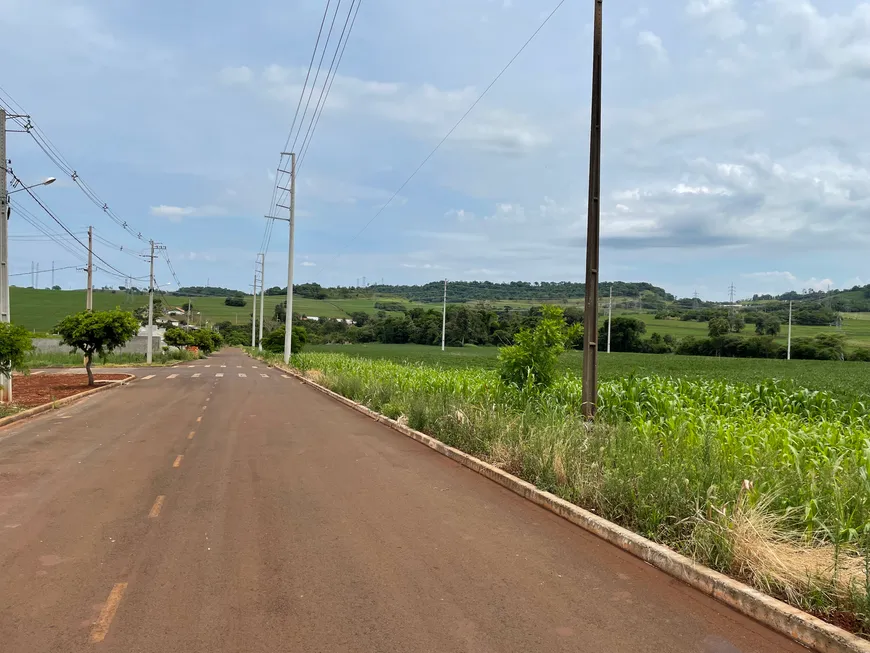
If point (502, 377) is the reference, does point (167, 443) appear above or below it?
below

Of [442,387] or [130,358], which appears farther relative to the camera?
[130,358]

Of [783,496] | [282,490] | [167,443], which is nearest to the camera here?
[783,496]

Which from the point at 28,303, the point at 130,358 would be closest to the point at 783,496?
the point at 130,358

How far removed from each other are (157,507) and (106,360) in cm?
4947

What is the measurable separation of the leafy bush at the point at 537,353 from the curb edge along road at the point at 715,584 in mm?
4133

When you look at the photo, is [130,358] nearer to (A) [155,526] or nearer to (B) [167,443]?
(B) [167,443]

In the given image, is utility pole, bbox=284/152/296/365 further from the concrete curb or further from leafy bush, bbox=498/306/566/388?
leafy bush, bbox=498/306/566/388

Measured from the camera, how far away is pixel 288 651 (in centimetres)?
401

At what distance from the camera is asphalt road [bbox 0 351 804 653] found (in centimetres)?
425

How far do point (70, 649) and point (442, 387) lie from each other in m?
12.8

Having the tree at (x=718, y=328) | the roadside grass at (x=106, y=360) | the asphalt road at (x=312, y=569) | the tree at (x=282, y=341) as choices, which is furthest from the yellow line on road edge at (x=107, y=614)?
the tree at (x=718, y=328)

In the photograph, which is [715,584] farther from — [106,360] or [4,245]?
[106,360]

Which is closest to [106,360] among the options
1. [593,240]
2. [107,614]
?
[593,240]

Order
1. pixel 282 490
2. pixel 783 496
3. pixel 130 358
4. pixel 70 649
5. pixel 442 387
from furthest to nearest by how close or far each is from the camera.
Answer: pixel 130 358, pixel 442 387, pixel 282 490, pixel 783 496, pixel 70 649
